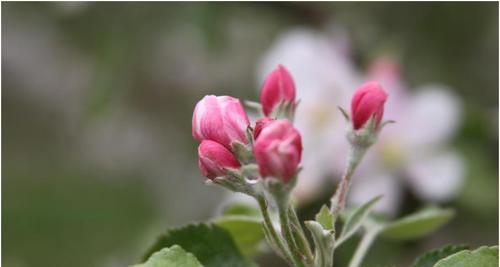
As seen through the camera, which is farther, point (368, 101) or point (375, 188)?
point (375, 188)

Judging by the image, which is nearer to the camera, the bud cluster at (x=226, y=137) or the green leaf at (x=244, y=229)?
the bud cluster at (x=226, y=137)

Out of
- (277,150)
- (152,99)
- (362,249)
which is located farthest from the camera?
(152,99)

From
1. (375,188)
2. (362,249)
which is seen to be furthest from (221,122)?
(375,188)

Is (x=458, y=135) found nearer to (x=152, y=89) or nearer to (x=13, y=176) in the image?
(x=152, y=89)

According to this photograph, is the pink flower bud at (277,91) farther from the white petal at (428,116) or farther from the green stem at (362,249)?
the white petal at (428,116)

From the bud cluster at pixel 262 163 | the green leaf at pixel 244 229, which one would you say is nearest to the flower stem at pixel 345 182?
the bud cluster at pixel 262 163

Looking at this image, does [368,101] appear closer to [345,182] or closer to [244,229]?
[345,182]
